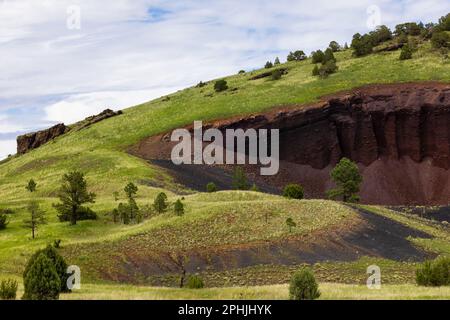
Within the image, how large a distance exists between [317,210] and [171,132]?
4801 cm

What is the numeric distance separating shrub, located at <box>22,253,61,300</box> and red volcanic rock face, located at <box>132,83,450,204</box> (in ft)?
215

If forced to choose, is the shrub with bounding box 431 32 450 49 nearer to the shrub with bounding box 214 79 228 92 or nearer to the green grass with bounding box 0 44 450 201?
the green grass with bounding box 0 44 450 201

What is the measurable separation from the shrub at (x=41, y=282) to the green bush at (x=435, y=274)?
51.3ft

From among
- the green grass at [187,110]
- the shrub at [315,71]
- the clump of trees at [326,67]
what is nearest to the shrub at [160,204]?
the green grass at [187,110]

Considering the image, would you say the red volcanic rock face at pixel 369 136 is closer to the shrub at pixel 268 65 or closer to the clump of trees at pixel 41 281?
the shrub at pixel 268 65

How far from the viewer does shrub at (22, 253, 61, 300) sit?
→ 62.7 ft

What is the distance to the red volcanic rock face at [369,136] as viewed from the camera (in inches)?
3445

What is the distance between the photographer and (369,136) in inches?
3625

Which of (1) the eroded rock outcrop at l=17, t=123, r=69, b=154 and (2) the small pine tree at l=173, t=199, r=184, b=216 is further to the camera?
(1) the eroded rock outcrop at l=17, t=123, r=69, b=154

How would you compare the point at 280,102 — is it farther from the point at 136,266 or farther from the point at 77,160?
the point at 136,266

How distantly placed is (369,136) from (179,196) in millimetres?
46647

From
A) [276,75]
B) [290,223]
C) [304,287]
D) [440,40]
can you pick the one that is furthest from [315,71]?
[304,287]

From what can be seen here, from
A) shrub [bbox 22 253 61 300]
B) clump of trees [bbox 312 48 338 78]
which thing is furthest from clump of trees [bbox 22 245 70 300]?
clump of trees [bbox 312 48 338 78]

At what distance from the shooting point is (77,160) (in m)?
83.5
